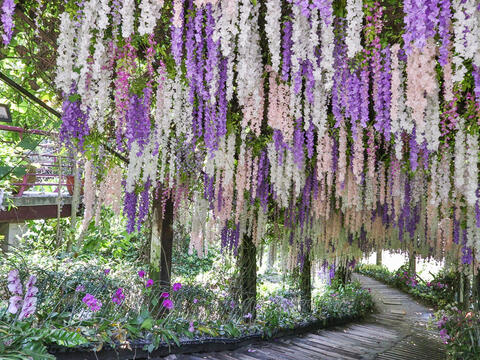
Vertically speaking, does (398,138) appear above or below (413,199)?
above

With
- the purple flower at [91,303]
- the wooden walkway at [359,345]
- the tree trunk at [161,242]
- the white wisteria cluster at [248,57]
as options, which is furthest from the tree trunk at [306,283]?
the white wisteria cluster at [248,57]

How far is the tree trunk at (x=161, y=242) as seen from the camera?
438cm

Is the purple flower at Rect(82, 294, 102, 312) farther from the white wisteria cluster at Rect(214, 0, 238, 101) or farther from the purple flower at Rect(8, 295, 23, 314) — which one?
the white wisteria cluster at Rect(214, 0, 238, 101)

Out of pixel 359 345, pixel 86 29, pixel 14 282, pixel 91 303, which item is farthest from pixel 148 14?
pixel 359 345

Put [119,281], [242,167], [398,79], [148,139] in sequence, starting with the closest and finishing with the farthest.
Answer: [398,79]
[148,139]
[242,167]
[119,281]

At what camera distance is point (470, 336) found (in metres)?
4.62

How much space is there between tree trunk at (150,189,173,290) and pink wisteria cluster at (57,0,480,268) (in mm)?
138

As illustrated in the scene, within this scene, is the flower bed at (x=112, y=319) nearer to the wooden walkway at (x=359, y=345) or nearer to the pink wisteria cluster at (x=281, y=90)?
the wooden walkway at (x=359, y=345)

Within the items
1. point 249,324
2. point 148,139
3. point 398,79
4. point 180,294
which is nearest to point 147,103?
point 148,139

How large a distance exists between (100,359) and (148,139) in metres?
1.67

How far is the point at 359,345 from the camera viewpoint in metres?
5.75

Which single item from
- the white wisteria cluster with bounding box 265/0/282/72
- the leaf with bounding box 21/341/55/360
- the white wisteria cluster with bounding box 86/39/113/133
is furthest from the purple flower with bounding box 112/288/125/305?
the white wisteria cluster with bounding box 265/0/282/72

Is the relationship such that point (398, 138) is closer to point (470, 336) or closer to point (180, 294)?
point (180, 294)

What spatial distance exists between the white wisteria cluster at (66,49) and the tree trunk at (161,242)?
7.86ft
